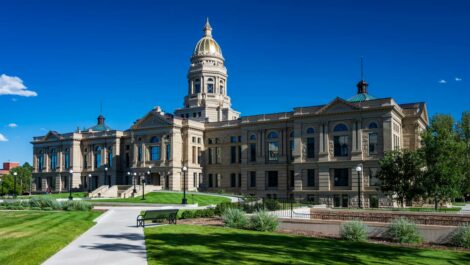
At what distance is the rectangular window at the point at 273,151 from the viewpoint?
6844cm

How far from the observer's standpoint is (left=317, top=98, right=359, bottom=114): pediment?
190 ft

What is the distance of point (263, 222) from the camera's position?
26500 mm

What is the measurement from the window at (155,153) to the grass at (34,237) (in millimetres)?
46895

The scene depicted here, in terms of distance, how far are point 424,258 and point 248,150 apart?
171 feet

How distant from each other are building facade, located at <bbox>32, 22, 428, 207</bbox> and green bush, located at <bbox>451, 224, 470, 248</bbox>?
30827 mm

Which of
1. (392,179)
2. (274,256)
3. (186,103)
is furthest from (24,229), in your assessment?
(186,103)

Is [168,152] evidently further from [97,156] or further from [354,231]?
[354,231]

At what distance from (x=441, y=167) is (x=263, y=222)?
20560 millimetres

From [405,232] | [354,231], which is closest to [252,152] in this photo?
[354,231]

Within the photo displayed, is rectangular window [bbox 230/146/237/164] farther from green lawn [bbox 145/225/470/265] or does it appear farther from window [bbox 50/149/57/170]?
green lawn [bbox 145/225/470/265]

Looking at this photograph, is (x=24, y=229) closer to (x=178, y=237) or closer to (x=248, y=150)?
(x=178, y=237)

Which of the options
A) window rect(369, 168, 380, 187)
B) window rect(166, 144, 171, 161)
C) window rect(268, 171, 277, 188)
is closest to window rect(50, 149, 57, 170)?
window rect(166, 144, 171, 161)

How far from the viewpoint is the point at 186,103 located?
93.5 m

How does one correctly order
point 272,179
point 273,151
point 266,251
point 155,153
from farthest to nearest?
point 155,153, point 273,151, point 272,179, point 266,251
